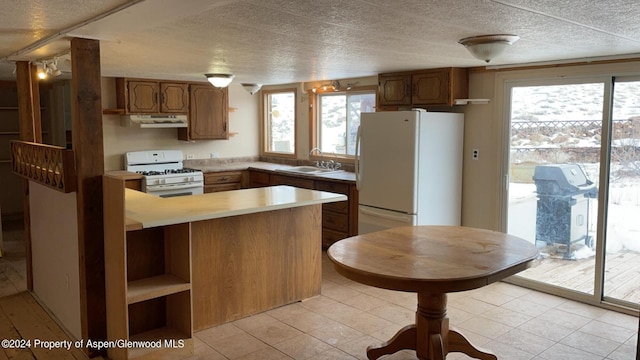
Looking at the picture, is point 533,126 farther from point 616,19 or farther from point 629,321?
point 616,19

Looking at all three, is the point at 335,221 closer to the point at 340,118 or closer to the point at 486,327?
the point at 340,118

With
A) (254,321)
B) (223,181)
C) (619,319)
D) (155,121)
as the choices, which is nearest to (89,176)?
(254,321)

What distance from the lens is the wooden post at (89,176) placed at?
9.93 ft

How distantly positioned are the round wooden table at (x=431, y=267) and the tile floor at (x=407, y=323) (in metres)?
0.22

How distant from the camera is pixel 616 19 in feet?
8.18

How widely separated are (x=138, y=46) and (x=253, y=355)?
227 centimetres

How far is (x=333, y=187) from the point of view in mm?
5699

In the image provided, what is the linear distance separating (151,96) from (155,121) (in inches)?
12.5

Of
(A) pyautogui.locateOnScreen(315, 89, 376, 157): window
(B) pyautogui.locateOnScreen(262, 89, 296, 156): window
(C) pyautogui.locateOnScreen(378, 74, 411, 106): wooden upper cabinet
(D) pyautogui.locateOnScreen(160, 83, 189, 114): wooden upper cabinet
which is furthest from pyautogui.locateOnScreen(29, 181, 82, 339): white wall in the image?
(B) pyautogui.locateOnScreen(262, 89, 296, 156): window

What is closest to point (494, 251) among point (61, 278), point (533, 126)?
point (533, 126)

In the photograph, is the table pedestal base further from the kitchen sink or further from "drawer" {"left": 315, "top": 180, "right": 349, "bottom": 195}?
the kitchen sink

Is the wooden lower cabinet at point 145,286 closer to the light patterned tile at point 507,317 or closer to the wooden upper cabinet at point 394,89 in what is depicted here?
the light patterned tile at point 507,317

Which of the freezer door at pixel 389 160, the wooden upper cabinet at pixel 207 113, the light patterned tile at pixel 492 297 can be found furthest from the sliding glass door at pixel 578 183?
the wooden upper cabinet at pixel 207 113

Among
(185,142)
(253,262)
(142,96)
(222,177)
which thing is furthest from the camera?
(185,142)
